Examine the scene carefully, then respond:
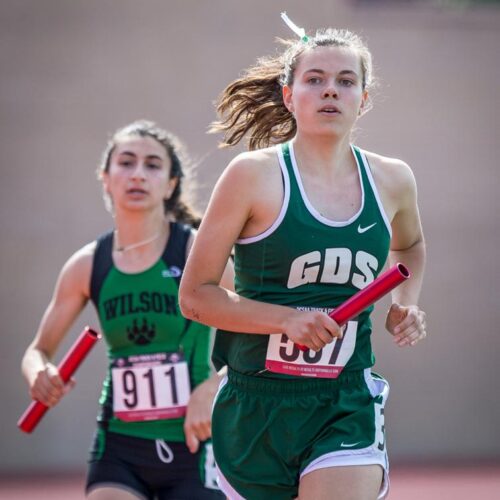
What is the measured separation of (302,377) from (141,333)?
1178 millimetres

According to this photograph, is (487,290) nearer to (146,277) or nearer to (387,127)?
(387,127)

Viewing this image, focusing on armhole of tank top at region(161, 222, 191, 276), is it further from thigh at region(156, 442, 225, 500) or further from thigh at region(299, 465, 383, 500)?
thigh at region(299, 465, 383, 500)

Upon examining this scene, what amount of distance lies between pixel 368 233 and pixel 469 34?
26.1ft

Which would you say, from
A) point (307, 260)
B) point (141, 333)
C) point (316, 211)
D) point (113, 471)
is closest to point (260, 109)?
point (316, 211)

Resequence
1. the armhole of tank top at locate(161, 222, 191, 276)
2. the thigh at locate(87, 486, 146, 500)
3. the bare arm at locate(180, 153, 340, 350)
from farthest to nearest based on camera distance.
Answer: the armhole of tank top at locate(161, 222, 191, 276)
the thigh at locate(87, 486, 146, 500)
the bare arm at locate(180, 153, 340, 350)

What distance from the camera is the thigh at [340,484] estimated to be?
2992mm

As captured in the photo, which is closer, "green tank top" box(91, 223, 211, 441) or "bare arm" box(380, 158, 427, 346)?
"bare arm" box(380, 158, 427, 346)

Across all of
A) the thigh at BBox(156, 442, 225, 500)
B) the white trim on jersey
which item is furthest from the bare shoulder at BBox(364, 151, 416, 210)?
the thigh at BBox(156, 442, 225, 500)

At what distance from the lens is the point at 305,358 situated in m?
3.16

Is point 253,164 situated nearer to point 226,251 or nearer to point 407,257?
point 226,251

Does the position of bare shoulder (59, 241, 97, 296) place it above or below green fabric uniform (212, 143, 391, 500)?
above

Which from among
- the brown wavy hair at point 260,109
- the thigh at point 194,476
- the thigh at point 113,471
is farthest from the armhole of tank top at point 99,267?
the brown wavy hair at point 260,109

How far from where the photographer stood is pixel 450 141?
10.7 metres

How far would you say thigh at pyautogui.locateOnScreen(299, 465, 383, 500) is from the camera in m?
2.99
